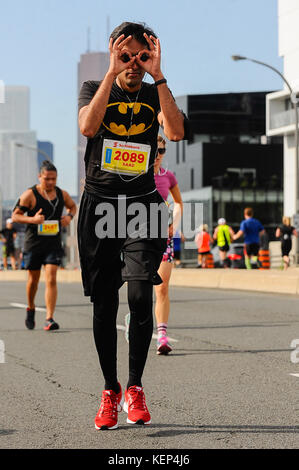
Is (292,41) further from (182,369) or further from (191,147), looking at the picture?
(182,369)

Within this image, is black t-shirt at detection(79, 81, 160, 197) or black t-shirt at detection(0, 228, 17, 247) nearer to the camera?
black t-shirt at detection(79, 81, 160, 197)

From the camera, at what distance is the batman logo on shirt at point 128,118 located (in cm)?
462

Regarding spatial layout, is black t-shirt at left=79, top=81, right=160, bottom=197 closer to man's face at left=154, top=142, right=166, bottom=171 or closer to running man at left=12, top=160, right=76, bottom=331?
man's face at left=154, top=142, right=166, bottom=171

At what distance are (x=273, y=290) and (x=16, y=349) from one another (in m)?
9.79

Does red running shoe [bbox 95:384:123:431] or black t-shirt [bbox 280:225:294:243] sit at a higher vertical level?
black t-shirt [bbox 280:225:294:243]

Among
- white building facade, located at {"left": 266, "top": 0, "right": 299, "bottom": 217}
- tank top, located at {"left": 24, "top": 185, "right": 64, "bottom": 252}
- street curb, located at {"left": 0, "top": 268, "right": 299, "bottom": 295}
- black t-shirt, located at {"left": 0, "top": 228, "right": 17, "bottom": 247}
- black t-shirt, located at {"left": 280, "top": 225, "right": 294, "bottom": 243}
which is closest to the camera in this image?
tank top, located at {"left": 24, "top": 185, "right": 64, "bottom": 252}

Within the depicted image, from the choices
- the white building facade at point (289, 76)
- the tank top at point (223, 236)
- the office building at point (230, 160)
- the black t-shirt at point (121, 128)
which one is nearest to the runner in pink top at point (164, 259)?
the black t-shirt at point (121, 128)

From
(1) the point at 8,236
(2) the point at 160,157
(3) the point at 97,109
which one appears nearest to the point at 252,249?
(1) the point at 8,236

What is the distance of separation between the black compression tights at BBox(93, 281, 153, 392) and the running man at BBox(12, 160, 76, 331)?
17.2 feet

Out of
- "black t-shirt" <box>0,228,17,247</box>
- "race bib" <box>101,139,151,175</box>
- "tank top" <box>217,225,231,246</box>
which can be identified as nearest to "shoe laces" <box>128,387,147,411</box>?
"race bib" <box>101,139,151,175</box>

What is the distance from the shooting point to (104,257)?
4.64 meters

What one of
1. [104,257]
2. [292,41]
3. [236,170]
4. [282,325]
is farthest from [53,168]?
[236,170]

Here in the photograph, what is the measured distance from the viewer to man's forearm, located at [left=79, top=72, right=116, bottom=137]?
4.40 metres

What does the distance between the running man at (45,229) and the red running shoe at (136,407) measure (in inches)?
212
